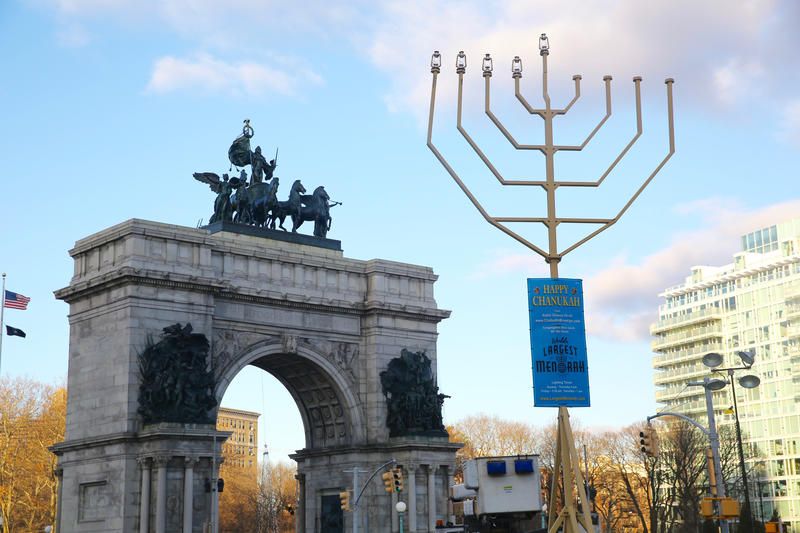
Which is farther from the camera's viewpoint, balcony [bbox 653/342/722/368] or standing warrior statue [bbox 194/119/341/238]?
balcony [bbox 653/342/722/368]

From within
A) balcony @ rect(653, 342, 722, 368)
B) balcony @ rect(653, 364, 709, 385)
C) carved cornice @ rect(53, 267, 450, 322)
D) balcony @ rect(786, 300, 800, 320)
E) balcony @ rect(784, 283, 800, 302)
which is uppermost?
balcony @ rect(784, 283, 800, 302)

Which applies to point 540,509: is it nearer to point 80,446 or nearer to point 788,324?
point 80,446

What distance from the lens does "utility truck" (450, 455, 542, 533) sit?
29.0 meters

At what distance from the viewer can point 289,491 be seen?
130000 millimetres

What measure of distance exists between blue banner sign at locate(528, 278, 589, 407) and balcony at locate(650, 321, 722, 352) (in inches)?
3962

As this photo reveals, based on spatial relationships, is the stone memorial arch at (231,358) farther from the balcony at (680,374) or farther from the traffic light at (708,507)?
the balcony at (680,374)

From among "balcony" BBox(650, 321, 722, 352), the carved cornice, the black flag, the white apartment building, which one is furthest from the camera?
"balcony" BBox(650, 321, 722, 352)

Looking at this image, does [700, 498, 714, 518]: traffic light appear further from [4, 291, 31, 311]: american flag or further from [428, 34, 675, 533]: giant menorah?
[4, 291, 31, 311]: american flag

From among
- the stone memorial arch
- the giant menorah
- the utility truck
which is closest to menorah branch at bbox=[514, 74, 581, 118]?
the giant menorah

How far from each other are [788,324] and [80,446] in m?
75.5

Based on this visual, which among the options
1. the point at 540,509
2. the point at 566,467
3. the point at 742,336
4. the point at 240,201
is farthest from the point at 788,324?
the point at 566,467

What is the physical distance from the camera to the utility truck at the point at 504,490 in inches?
1144

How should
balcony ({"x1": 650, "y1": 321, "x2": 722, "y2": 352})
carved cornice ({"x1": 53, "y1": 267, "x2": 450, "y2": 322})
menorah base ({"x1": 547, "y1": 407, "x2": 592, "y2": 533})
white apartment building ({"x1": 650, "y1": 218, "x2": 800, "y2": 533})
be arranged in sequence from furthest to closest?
balcony ({"x1": 650, "y1": 321, "x2": 722, "y2": 352}) < white apartment building ({"x1": 650, "y1": 218, "x2": 800, "y2": 533}) < carved cornice ({"x1": 53, "y1": 267, "x2": 450, "y2": 322}) < menorah base ({"x1": 547, "y1": 407, "x2": 592, "y2": 533})

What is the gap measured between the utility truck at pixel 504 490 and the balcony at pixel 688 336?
91.1 m
